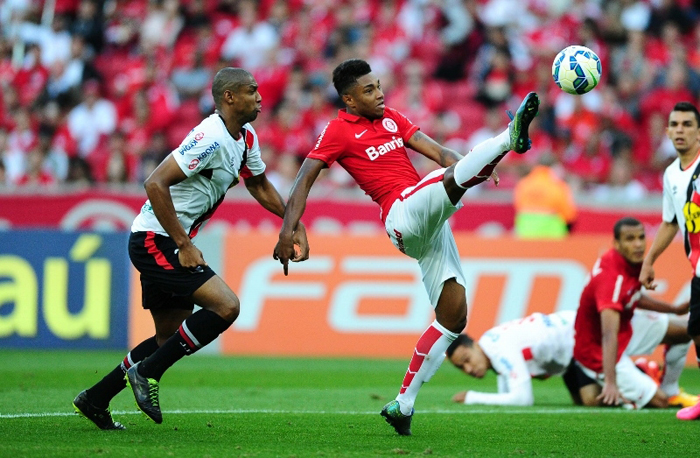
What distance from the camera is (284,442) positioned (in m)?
6.21

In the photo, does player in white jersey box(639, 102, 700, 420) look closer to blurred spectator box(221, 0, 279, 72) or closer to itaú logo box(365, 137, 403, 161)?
itaú logo box(365, 137, 403, 161)

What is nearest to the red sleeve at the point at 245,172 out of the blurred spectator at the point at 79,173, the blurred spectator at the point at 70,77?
the blurred spectator at the point at 79,173

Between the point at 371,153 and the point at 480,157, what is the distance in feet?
3.60

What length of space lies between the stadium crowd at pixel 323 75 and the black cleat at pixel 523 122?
909cm

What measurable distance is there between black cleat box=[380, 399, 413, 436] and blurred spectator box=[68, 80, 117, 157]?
37.4 feet

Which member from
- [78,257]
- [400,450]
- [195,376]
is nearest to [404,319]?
[195,376]

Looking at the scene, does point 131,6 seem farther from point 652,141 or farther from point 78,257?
point 652,141

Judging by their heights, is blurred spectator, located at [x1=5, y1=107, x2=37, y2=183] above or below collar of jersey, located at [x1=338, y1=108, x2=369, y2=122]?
above

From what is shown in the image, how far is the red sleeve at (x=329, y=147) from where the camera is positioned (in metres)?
6.89

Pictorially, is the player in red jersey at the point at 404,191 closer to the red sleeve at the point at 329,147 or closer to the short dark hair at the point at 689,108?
the red sleeve at the point at 329,147

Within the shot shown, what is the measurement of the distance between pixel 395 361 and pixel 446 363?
0.87 m

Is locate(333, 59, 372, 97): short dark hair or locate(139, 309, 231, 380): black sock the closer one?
locate(139, 309, 231, 380): black sock

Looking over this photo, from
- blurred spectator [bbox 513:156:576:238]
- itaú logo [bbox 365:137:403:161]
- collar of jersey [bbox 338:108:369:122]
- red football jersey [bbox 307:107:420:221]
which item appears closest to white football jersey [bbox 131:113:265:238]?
red football jersey [bbox 307:107:420:221]

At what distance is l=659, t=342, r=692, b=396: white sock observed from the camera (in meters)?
8.95
